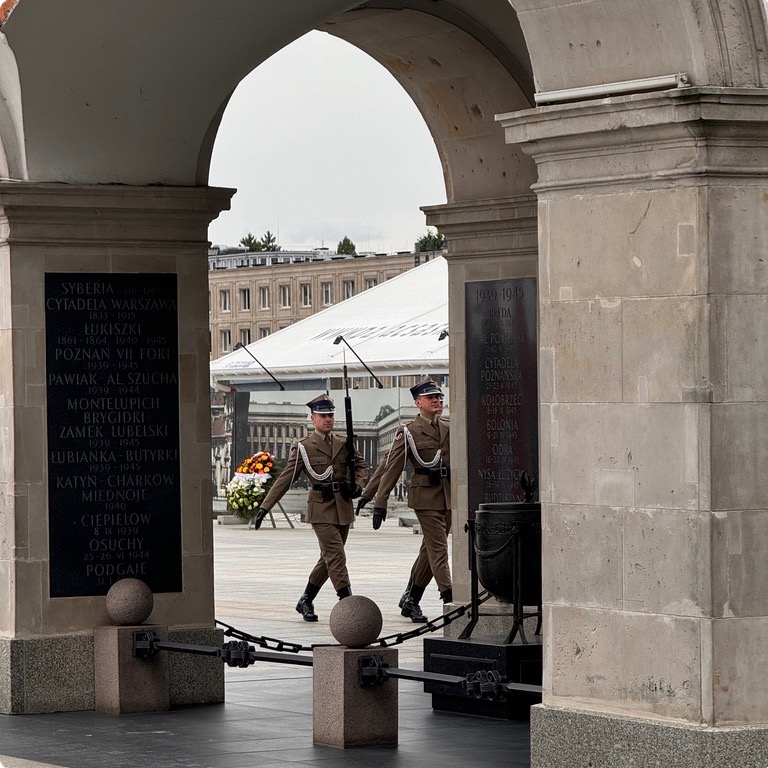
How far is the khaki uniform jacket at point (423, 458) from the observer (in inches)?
611

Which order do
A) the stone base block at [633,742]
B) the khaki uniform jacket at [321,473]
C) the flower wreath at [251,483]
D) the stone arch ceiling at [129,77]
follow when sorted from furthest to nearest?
the flower wreath at [251,483], the khaki uniform jacket at [321,473], the stone arch ceiling at [129,77], the stone base block at [633,742]

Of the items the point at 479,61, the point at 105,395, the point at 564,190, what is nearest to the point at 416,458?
the point at 479,61

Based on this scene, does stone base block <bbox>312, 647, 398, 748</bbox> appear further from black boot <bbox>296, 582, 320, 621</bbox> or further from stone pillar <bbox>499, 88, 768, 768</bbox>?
black boot <bbox>296, 582, 320, 621</bbox>

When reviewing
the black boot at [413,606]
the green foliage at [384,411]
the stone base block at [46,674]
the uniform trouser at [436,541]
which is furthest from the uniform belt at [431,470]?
the green foliage at [384,411]

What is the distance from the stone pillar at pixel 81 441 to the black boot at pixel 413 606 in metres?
4.52

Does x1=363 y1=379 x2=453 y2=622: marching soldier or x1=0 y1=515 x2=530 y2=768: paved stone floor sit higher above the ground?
x1=363 y1=379 x2=453 y2=622: marching soldier

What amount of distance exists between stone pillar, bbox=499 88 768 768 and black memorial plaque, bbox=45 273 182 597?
4.05 meters

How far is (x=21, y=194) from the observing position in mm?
10883

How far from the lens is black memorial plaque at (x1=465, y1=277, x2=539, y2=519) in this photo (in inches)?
510

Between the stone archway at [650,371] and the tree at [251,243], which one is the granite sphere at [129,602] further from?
the tree at [251,243]

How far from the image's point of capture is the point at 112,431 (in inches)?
443

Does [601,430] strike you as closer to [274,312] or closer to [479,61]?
[479,61]

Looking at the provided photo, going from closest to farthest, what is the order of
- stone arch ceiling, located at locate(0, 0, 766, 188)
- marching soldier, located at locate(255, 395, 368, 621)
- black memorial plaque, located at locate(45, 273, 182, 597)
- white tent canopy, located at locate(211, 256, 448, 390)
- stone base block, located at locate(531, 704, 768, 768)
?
stone base block, located at locate(531, 704, 768, 768) < stone arch ceiling, located at locate(0, 0, 766, 188) < black memorial plaque, located at locate(45, 273, 182, 597) < marching soldier, located at locate(255, 395, 368, 621) < white tent canopy, located at locate(211, 256, 448, 390)

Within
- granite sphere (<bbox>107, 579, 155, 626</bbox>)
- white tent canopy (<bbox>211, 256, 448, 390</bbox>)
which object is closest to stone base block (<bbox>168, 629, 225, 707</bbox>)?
granite sphere (<bbox>107, 579, 155, 626</bbox>)
